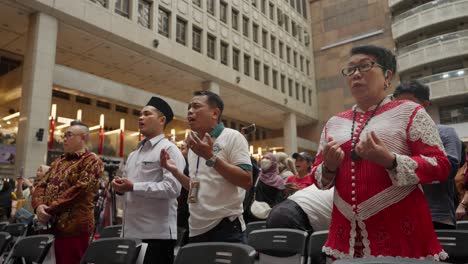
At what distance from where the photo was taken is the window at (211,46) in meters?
18.5

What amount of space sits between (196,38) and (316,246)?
16.5 m

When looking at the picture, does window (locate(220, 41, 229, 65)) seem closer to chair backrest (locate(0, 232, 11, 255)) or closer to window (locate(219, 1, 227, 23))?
window (locate(219, 1, 227, 23))

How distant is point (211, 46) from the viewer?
18766 millimetres

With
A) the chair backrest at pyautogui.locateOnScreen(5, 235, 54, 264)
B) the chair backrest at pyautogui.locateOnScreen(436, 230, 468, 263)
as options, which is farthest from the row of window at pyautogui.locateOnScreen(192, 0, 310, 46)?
the chair backrest at pyautogui.locateOnScreen(436, 230, 468, 263)

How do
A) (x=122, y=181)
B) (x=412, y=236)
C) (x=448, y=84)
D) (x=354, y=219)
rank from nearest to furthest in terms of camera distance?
(x=412, y=236), (x=354, y=219), (x=122, y=181), (x=448, y=84)

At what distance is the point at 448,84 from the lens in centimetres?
2086

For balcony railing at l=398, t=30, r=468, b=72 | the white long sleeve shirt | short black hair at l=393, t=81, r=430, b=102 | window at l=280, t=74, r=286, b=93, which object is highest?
balcony railing at l=398, t=30, r=468, b=72

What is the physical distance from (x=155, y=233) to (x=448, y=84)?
884 inches

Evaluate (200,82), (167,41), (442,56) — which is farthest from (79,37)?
(442,56)

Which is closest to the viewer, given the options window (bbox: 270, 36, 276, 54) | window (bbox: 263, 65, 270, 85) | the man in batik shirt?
the man in batik shirt

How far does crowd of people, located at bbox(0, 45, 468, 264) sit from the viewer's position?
156 centimetres

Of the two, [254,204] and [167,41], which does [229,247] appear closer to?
[254,204]

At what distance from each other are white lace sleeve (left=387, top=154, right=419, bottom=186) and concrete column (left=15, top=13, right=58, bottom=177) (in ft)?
37.3

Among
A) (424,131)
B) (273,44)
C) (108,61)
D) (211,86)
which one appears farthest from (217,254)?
(273,44)
